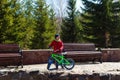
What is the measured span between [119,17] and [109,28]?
1.32 meters

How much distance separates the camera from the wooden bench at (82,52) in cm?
1383

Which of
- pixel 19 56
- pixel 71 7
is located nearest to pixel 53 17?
pixel 71 7

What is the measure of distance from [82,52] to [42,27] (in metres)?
17.8

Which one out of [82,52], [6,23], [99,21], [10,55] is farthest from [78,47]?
[99,21]

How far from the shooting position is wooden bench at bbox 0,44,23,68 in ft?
40.5

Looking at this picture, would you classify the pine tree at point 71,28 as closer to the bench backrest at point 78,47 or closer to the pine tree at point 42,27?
the pine tree at point 42,27

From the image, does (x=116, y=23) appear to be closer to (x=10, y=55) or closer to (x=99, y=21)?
(x=99, y=21)

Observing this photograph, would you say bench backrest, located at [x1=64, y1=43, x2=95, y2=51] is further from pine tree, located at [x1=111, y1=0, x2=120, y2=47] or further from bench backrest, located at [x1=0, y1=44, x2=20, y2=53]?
pine tree, located at [x1=111, y1=0, x2=120, y2=47]

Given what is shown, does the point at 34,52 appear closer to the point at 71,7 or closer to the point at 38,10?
the point at 38,10

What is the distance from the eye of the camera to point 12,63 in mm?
12555

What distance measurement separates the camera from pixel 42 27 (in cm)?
3172

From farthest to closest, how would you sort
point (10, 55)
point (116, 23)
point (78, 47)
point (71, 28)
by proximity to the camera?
point (71, 28) → point (116, 23) → point (78, 47) → point (10, 55)

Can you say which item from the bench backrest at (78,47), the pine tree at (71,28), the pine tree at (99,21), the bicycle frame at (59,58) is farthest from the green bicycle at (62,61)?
the pine tree at (71,28)

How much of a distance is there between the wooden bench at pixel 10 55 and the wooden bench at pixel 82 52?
2028 mm
